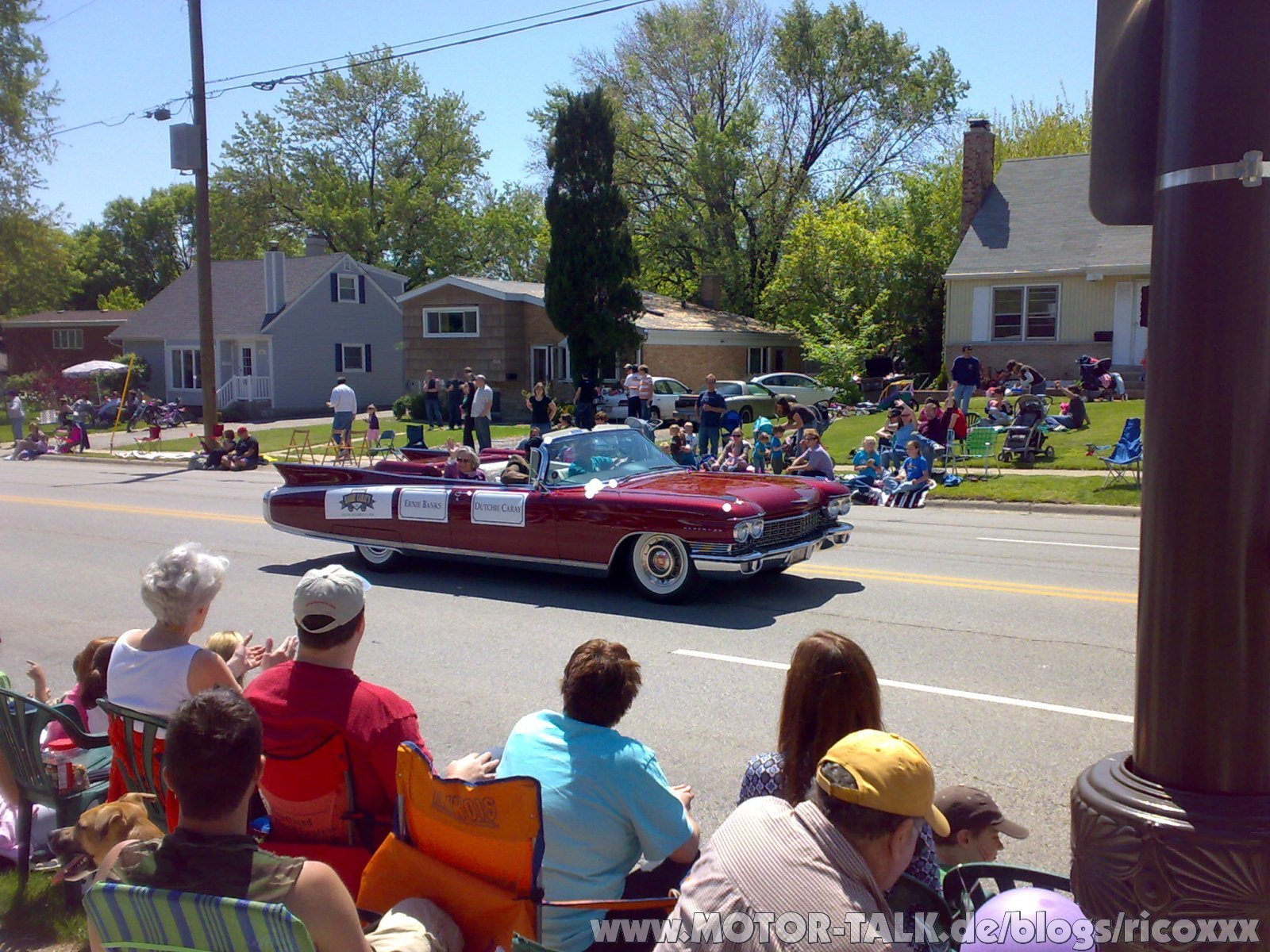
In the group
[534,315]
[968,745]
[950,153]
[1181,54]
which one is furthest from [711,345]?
[1181,54]

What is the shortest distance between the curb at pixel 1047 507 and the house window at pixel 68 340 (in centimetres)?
5133

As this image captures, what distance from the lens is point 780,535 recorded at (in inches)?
378

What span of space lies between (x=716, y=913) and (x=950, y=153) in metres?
52.7

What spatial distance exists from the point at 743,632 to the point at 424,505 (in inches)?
139

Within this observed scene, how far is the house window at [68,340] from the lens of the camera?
57.3 metres

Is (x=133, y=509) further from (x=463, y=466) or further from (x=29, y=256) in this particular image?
(x=29, y=256)

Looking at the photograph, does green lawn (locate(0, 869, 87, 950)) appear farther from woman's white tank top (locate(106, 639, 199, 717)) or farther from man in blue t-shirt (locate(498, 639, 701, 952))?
man in blue t-shirt (locate(498, 639, 701, 952))

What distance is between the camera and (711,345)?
40875 millimetres

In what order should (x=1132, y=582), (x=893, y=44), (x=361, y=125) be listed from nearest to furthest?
(x=1132, y=582), (x=893, y=44), (x=361, y=125)

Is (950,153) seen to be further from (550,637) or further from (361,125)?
(550,637)

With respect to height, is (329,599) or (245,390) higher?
(245,390)

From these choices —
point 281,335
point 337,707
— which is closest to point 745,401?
point 281,335

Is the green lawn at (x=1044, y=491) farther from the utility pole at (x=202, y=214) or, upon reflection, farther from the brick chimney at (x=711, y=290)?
the brick chimney at (x=711, y=290)

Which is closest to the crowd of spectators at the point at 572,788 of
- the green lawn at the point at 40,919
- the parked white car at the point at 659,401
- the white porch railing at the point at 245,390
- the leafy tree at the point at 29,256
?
the green lawn at the point at 40,919
